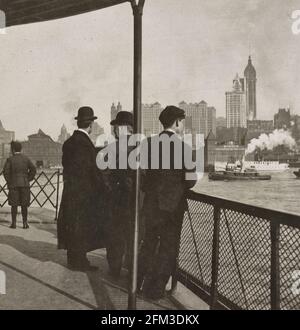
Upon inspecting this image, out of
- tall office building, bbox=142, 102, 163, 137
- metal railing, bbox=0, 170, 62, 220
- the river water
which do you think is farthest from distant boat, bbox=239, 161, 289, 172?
metal railing, bbox=0, 170, 62, 220

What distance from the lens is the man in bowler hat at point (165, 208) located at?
3.94m

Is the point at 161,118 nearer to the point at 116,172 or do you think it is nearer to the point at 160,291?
the point at 116,172

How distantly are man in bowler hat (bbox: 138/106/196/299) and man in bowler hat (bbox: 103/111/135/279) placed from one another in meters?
0.63

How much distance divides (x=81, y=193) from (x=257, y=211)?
2.40 meters

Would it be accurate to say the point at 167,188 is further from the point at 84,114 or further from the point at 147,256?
the point at 84,114

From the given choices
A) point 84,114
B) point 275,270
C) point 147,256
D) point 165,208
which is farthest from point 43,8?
point 275,270

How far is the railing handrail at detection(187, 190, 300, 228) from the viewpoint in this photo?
2682 mm

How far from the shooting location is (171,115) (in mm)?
3973

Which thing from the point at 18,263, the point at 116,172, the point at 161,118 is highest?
the point at 161,118

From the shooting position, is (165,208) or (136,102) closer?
(136,102)

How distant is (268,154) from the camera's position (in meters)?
119
